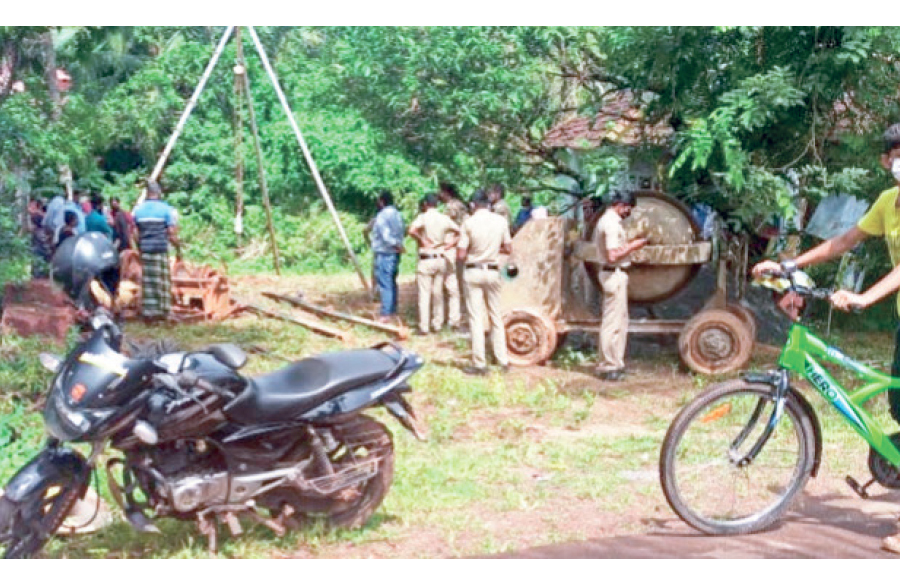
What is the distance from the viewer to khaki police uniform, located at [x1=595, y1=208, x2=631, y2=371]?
11156 mm

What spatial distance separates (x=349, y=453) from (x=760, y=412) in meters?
1.93

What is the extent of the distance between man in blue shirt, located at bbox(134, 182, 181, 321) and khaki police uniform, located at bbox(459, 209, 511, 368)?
4.18 metres

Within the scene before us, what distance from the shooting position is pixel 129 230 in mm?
16812

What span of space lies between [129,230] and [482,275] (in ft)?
22.5

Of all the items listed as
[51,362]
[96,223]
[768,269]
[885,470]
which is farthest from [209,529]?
[96,223]

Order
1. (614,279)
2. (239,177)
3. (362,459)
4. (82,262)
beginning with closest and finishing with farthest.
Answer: (362,459) → (614,279) → (82,262) → (239,177)

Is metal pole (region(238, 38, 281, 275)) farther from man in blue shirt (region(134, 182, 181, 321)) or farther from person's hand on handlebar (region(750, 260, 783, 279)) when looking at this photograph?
person's hand on handlebar (region(750, 260, 783, 279))

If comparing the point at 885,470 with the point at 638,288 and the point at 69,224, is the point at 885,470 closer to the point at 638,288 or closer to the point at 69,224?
the point at 638,288

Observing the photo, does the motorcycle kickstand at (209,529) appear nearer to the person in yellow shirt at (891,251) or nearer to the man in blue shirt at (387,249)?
the person in yellow shirt at (891,251)

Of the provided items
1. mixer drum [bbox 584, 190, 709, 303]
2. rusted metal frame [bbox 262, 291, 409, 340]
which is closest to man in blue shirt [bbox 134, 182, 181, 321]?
rusted metal frame [bbox 262, 291, 409, 340]

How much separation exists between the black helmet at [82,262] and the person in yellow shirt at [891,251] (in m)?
9.07

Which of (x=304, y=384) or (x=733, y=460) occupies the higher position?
(x=304, y=384)

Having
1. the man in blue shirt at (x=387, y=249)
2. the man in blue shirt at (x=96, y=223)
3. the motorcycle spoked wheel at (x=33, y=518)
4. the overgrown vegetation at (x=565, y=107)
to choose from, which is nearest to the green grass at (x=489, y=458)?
the motorcycle spoked wheel at (x=33, y=518)

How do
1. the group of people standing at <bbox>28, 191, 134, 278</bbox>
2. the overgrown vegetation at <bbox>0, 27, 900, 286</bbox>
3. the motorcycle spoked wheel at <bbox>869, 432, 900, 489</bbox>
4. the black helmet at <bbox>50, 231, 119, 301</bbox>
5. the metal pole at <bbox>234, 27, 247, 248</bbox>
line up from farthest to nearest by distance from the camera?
the metal pole at <bbox>234, 27, 247, 248</bbox> → the group of people standing at <bbox>28, 191, 134, 278</bbox> → the black helmet at <bbox>50, 231, 119, 301</bbox> → the overgrown vegetation at <bbox>0, 27, 900, 286</bbox> → the motorcycle spoked wheel at <bbox>869, 432, 900, 489</bbox>
